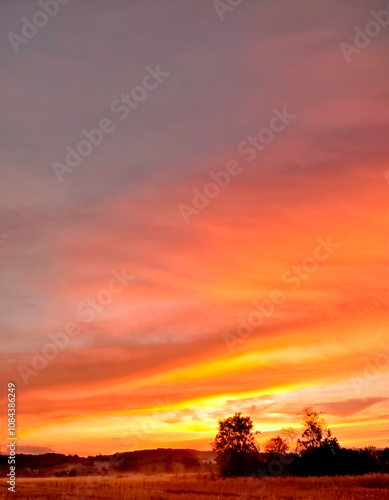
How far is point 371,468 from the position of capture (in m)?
62.7

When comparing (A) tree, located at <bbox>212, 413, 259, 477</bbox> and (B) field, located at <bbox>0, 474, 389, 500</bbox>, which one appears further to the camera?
(A) tree, located at <bbox>212, 413, 259, 477</bbox>

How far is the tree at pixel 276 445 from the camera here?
3190 inches

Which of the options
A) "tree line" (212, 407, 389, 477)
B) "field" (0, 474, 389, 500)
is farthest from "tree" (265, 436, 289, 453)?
"field" (0, 474, 389, 500)

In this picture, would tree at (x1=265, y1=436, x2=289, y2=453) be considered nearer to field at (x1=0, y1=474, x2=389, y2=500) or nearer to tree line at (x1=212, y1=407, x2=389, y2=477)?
tree line at (x1=212, y1=407, x2=389, y2=477)

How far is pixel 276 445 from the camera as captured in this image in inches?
3278

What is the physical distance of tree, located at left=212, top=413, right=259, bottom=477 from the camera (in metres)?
73.6

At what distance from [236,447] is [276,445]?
1050cm

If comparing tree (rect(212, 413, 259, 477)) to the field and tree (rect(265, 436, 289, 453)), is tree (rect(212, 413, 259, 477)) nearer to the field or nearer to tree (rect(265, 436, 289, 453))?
tree (rect(265, 436, 289, 453))

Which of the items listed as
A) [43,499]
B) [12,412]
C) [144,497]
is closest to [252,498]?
[144,497]

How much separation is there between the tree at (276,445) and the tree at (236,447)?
6.14 m

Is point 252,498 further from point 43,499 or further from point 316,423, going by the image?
point 316,423

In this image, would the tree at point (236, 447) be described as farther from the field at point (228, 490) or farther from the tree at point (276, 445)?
the field at point (228, 490)

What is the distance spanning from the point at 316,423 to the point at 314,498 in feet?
134

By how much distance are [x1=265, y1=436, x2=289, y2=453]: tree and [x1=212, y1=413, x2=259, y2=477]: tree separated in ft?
20.2
